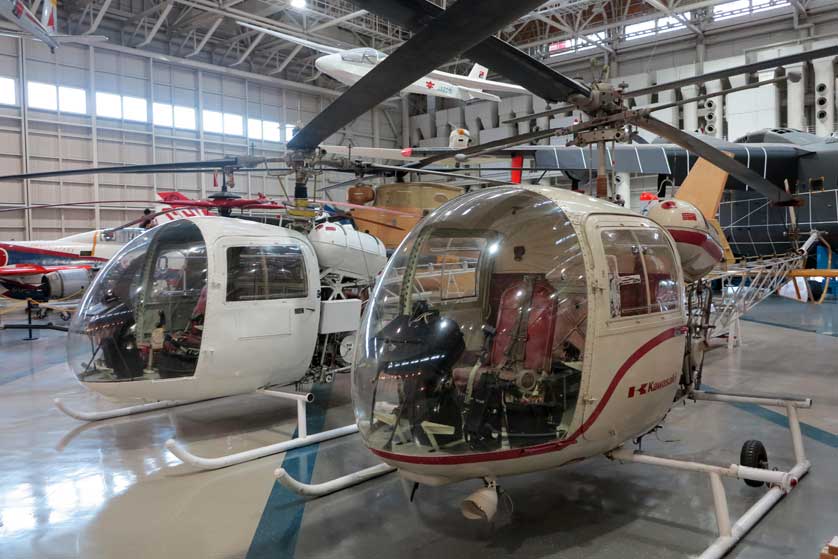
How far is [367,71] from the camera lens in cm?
1803

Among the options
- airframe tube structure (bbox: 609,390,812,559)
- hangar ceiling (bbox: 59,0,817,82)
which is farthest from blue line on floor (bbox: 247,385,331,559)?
hangar ceiling (bbox: 59,0,817,82)

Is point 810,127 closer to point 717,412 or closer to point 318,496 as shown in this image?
point 717,412

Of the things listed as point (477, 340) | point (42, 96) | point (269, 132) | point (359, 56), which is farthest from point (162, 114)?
point (477, 340)

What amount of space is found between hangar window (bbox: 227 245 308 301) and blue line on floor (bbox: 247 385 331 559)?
1380 millimetres

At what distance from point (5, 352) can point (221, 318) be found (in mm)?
7565

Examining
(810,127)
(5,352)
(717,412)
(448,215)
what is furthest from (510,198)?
(810,127)

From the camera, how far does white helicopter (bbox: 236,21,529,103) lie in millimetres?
17766

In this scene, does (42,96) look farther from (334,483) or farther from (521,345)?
(521,345)

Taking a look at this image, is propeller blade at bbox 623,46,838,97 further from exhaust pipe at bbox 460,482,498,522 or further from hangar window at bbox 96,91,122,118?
hangar window at bbox 96,91,122,118

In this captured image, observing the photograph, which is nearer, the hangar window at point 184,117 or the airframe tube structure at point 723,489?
the airframe tube structure at point 723,489

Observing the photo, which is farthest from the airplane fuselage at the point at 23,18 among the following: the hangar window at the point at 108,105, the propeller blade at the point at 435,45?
the propeller blade at the point at 435,45

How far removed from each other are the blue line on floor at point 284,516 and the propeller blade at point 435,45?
8.24ft

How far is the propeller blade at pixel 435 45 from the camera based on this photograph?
7.68ft

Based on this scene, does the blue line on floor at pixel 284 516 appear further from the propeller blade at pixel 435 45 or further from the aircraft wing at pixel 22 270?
the aircraft wing at pixel 22 270
